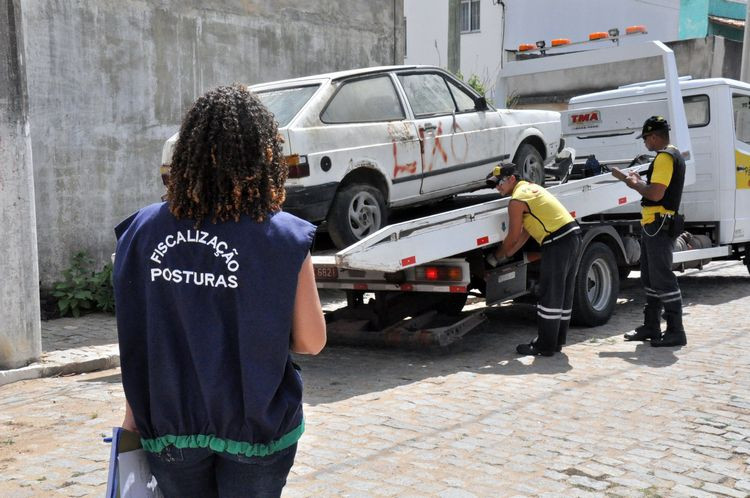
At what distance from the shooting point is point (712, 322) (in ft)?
30.2

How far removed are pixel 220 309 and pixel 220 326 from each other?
0.04 metres

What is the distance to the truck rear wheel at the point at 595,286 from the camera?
28.1 feet

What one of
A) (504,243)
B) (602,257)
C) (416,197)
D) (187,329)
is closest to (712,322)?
(602,257)

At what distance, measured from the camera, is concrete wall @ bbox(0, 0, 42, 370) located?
7.10 meters

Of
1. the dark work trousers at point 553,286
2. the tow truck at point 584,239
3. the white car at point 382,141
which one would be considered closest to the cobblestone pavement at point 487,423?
the dark work trousers at point 553,286

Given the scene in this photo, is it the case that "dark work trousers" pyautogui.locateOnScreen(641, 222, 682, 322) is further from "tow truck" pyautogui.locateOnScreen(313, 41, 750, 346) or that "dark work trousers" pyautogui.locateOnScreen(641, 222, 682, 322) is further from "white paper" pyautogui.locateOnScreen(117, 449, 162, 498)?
"white paper" pyautogui.locateOnScreen(117, 449, 162, 498)

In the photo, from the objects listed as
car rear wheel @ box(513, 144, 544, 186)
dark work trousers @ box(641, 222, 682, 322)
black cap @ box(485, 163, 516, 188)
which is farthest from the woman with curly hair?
car rear wheel @ box(513, 144, 544, 186)

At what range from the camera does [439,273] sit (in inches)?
283

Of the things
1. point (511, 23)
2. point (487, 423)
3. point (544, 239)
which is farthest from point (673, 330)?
point (511, 23)

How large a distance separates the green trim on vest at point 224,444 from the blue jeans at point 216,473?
1cm

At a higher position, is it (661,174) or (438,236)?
(661,174)

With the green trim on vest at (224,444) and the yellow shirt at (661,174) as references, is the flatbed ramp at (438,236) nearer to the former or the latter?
the yellow shirt at (661,174)

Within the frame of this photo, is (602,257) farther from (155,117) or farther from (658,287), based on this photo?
(155,117)

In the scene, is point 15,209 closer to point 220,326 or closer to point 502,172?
point 502,172
